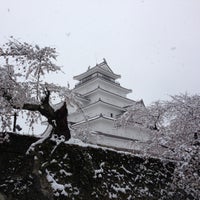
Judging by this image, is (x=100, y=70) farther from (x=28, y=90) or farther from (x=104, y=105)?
(x=28, y=90)

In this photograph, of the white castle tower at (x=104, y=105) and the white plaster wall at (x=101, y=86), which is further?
the white plaster wall at (x=101, y=86)

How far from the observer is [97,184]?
5.85 meters

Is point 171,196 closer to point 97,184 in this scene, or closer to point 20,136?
point 97,184

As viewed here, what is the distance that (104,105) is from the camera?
73.2 feet

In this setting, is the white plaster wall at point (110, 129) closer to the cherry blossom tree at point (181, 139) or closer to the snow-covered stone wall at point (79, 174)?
the cherry blossom tree at point (181, 139)

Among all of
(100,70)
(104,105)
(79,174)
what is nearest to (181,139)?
(79,174)

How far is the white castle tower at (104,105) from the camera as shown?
2044 centimetres

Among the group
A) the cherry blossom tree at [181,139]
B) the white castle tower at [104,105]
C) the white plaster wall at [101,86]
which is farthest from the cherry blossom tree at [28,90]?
the white plaster wall at [101,86]

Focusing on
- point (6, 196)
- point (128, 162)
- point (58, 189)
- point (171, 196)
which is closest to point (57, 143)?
point (58, 189)

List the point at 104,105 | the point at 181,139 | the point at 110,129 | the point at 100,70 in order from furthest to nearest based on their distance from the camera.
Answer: the point at 100,70 → the point at 104,105 → the point at 110,129 → the point at 181,139

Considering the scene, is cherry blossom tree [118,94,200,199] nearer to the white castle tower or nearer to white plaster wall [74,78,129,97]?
the white castle tower

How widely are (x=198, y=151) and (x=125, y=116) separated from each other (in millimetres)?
4884

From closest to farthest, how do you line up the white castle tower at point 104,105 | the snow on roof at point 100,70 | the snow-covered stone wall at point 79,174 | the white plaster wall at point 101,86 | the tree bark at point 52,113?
the tree bark at point 52,113, the snow-covered stone wall at point 79,174, the white castle tower at point 104,105, the white plaster wall at point 101,86, the snow on roof at point 100,70

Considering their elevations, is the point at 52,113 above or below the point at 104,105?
below
